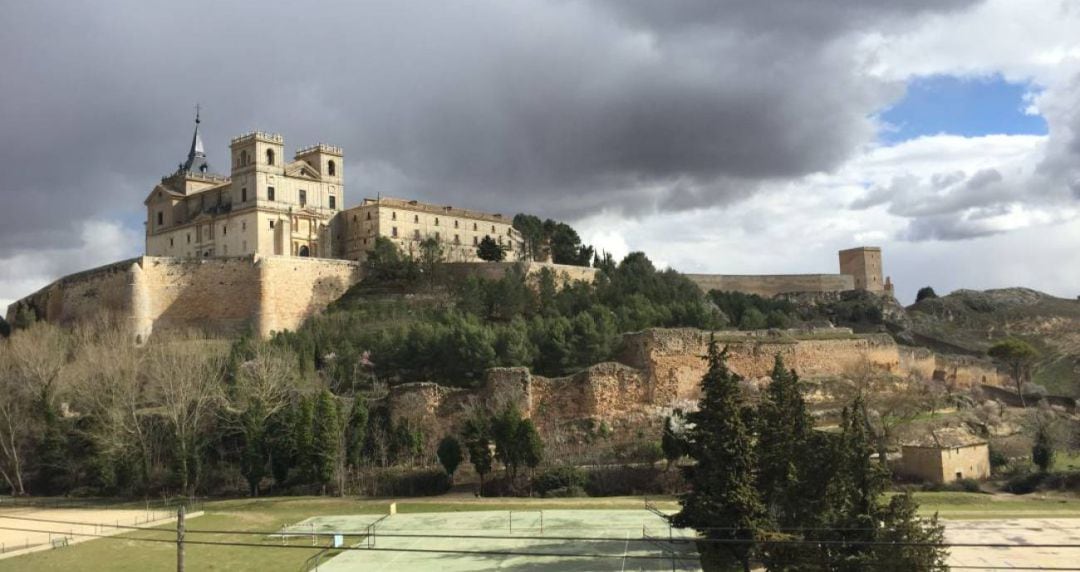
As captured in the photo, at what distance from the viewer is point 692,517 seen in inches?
728

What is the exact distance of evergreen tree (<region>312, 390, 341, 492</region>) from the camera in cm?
2983

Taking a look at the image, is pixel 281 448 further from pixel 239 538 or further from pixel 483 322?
pixel 483 322

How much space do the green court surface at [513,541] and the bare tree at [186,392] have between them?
8434 mm

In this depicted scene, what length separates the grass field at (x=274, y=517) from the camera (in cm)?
2109

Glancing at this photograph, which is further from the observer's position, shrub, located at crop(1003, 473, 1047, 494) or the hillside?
the hillside

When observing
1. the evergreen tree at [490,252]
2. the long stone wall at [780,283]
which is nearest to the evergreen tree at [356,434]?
the evergreen tree at [490,252]

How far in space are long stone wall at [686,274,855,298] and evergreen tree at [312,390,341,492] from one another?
1539 inches

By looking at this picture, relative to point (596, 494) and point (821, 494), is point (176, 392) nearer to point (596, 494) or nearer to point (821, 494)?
point (596, 494)

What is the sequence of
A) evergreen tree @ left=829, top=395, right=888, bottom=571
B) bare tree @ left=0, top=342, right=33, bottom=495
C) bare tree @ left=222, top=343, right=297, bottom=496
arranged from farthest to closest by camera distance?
1. bare tree @ left=0, top=342, right=33, bottom=495
2. bare tree @ left=222, top=343, right=297, bottom=496
3. evergreen tree @ left=829, top=395, right=888, bottom=571

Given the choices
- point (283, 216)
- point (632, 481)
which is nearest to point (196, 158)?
point (283, 216)

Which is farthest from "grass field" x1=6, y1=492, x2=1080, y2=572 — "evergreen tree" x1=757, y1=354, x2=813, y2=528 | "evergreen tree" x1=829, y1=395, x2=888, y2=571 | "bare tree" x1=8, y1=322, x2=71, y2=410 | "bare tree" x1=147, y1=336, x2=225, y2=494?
"bare tree" x1=8, y1=322, x2=71, y2=410

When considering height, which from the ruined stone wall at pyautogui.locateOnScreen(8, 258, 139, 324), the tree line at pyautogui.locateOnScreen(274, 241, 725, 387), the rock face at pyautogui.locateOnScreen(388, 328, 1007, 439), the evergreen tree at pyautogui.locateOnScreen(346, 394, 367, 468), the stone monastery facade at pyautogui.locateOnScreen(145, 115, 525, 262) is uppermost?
the stone monastery facade at pyautogui.locateOnScreen(145, 115, 525, 262)

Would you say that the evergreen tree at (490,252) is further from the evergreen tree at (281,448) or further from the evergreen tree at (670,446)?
the evergreen tree at (670,446)

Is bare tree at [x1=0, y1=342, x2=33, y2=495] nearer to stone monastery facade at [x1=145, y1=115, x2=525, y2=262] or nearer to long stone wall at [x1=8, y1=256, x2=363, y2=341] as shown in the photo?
long stone wall at [x1=8, y1=256, x2=363, y2=341]
